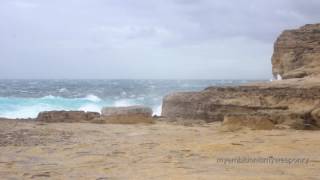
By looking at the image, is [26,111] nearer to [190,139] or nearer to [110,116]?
[110,116]

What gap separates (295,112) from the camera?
10.7 meters

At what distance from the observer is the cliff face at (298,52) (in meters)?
15.3

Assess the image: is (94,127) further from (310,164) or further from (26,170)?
(310,164)

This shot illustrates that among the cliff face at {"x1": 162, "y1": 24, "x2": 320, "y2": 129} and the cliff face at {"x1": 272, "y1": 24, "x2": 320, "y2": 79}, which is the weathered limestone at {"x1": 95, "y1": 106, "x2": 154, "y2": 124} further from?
the cliff face at {"x1": 272, "y1": 24, "x2": 320, "y2": 79}

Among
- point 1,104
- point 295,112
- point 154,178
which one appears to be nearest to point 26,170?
point 154,178

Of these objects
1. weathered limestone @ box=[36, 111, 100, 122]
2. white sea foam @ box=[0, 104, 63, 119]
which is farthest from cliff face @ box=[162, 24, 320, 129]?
white sea foam @ box=[0, 104, 63, 119]

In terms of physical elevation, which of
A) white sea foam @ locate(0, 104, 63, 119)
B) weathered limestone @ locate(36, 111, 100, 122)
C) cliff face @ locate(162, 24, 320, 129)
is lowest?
white sea foam @ locate(0, 104, 63, 119)

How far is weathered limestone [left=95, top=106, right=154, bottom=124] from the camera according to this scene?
12.2 m

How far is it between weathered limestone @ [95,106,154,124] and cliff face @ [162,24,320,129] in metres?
1.31

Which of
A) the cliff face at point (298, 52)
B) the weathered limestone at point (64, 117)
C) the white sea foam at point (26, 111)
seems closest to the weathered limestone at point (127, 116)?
the weathered limestone at point (64, 117)

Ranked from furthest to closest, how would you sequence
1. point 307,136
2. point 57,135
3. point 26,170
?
point 57,135
point 307,136
point 26,170

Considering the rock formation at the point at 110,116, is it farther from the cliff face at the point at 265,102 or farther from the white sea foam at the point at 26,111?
the white sea foam at the point at 26,111

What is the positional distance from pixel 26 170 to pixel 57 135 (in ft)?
11.5

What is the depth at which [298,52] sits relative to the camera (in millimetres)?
16625
